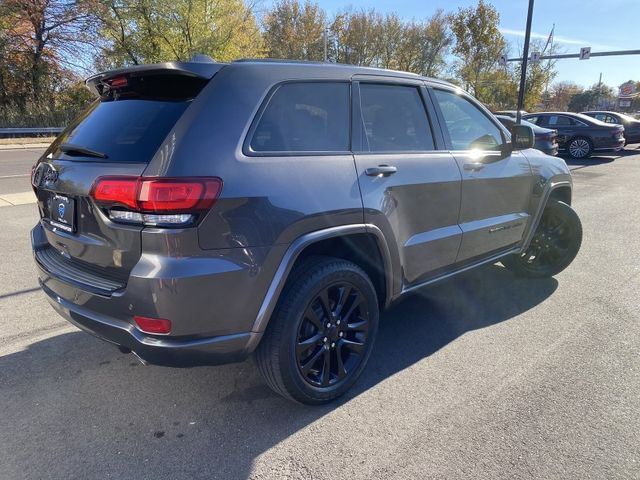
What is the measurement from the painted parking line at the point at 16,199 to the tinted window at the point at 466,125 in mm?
7053

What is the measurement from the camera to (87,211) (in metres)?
2.36

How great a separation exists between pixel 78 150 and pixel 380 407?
221cm

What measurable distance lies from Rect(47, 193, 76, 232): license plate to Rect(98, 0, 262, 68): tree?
88.9 feet

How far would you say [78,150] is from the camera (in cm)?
255

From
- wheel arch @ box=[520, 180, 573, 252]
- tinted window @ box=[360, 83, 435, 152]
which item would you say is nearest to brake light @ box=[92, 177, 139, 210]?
tinted window @ box=[360, 83, 435, 152]

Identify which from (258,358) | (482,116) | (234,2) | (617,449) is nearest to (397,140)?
(482,116)

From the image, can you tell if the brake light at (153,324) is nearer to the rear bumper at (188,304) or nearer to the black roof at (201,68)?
the rear bumper at (188,304)

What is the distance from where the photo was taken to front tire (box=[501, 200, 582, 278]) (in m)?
4.69

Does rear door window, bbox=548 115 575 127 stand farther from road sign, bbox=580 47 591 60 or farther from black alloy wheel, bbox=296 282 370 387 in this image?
black alloy wheel, bbox=296 282 370 387

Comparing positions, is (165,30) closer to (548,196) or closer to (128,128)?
(548,196)

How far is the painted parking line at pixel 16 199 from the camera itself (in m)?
7.66

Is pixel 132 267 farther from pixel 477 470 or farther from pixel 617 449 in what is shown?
pixel 617 449

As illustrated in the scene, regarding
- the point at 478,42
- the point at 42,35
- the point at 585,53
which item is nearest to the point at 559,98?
the point at 478,42

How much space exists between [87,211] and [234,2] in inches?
1228
